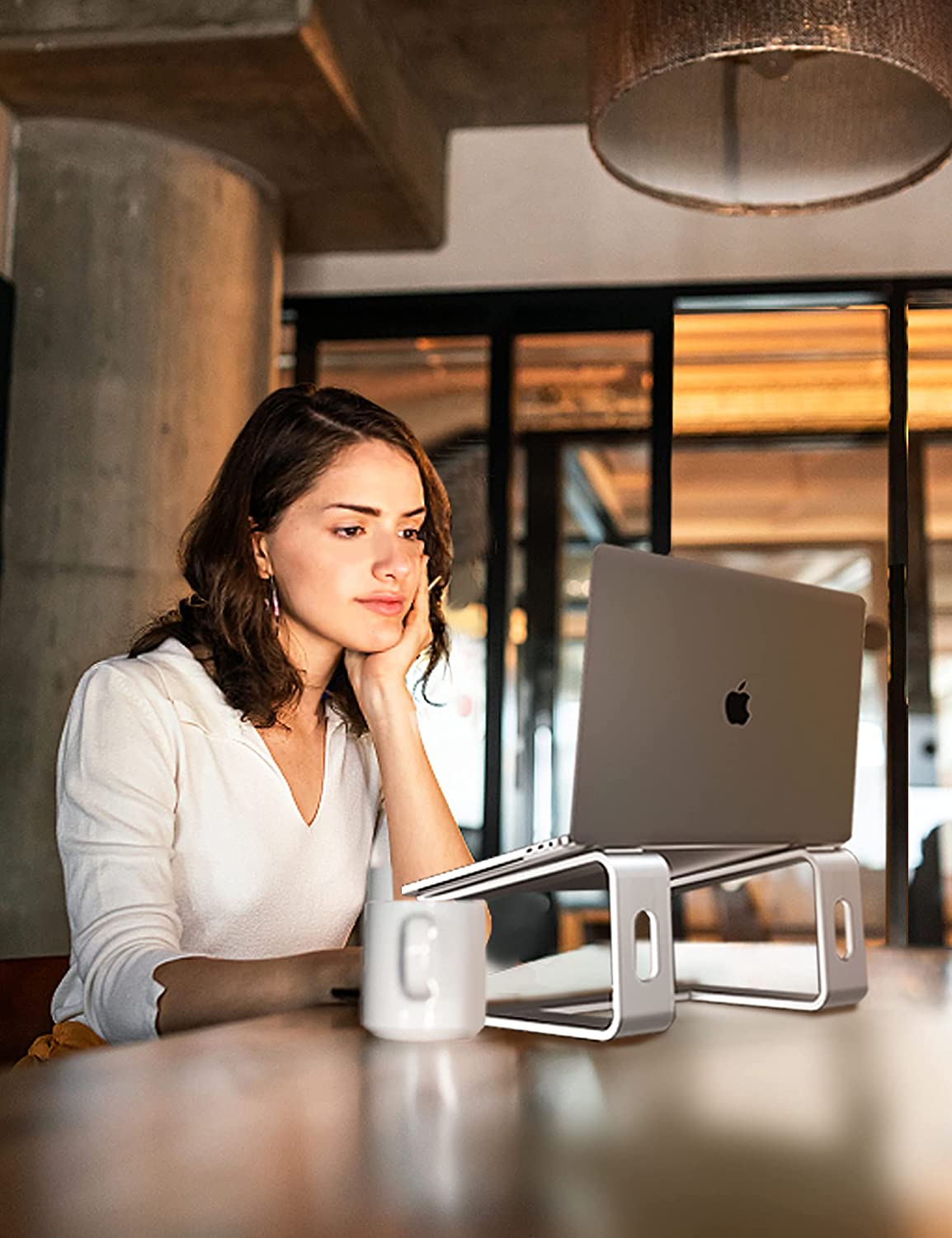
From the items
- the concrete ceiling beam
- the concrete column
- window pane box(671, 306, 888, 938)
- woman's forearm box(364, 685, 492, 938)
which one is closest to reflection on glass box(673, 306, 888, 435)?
window pane box(671, 306, 888, 938)

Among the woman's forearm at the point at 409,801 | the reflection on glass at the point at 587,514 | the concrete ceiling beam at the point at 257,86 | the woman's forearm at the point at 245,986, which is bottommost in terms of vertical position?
the woman's forearm at the point at 245,986

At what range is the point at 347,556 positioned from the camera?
207 centimetres

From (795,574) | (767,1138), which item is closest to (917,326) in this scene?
(795,574)

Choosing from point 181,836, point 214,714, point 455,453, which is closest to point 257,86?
point 455,453

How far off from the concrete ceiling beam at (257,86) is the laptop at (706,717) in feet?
8.23

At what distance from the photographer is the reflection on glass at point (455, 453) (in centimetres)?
472

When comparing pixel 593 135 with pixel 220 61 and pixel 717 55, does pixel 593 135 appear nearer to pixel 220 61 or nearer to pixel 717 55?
pixel 717 55

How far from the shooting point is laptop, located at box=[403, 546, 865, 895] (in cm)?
127

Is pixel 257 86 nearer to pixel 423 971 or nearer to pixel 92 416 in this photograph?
pixel 92 416

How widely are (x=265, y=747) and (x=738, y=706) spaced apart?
0.69 metres

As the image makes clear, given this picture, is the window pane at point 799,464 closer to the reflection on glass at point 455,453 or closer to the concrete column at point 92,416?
the reflection on glass at point 455,453

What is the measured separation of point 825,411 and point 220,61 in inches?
124

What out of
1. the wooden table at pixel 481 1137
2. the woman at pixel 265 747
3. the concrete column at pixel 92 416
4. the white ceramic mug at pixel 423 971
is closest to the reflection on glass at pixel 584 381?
the concrete column at pixel 92 416

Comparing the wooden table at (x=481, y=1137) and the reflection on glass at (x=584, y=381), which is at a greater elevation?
the reflection on glass at (x=584, y=381)
